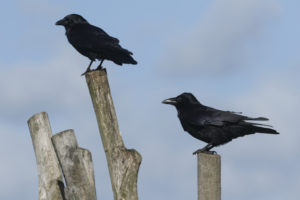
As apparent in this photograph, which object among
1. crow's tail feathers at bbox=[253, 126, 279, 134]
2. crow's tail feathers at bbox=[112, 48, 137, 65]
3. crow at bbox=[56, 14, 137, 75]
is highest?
crow at bbox=[56, 14, 137, 75]

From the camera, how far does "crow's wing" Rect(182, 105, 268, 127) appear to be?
9938mm

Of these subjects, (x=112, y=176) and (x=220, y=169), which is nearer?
(x=220, y=169)

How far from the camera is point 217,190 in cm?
710

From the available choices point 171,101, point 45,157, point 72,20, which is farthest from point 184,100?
point 72,20

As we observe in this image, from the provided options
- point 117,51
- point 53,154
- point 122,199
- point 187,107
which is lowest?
point 122,199

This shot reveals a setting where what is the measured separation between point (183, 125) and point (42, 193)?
8.01ft

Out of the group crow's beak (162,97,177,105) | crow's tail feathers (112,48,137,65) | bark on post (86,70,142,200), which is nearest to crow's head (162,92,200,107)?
crow's beak (162,97,177,105)

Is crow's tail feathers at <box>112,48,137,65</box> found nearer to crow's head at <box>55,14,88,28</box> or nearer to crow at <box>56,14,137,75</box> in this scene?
crow at <box>56,14,137,75</box>

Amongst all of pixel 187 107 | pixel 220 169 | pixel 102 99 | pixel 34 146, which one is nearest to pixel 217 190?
pixel 220 169

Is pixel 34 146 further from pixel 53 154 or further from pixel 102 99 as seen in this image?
pixel 102 99

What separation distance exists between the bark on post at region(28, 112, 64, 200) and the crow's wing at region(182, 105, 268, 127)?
2.15 meters

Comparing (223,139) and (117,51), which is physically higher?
(117,51)

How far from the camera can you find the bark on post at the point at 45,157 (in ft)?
32.2

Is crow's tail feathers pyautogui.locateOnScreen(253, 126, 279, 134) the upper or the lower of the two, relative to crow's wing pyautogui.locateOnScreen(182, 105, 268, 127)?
lower
